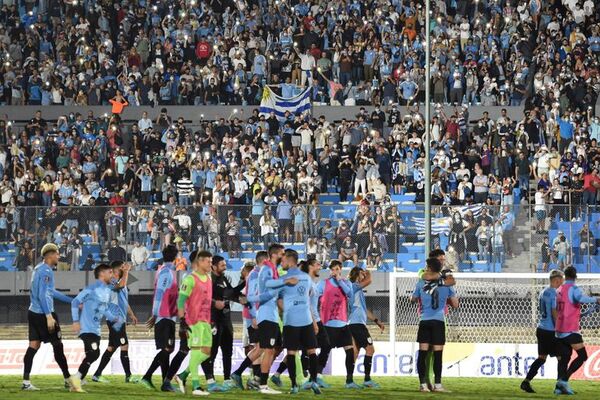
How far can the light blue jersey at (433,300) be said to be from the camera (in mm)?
19938

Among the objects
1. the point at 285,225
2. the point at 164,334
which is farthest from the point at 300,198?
the point at 164,334

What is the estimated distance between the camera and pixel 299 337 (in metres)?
19.1

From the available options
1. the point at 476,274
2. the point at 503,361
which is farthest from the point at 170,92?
the point at 503,361

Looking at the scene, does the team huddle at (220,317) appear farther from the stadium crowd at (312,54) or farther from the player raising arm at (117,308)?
the stadium crowd at (312,54)

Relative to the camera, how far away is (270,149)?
41250 millimetres

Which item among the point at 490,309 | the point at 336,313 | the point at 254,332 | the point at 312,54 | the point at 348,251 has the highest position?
the point at 312,54

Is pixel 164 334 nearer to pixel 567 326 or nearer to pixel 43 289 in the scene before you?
pixel 43 289

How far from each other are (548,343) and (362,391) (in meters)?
3.02

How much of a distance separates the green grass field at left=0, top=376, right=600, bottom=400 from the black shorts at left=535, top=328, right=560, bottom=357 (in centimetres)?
67

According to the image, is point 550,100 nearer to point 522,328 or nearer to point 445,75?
point 445,75

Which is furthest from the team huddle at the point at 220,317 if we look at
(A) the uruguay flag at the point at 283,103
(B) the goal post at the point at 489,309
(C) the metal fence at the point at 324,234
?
(A) the uruguay flag at the point at 283,103

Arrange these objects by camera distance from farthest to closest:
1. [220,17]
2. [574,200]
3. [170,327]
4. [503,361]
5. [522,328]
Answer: [220,17], [574,200], [522,328], [503,361], [170,327]

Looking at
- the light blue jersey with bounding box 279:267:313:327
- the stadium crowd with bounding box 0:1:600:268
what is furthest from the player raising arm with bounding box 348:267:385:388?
the stadium crowd with bounding box 0:1:600:268

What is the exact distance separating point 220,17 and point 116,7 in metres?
3.89
